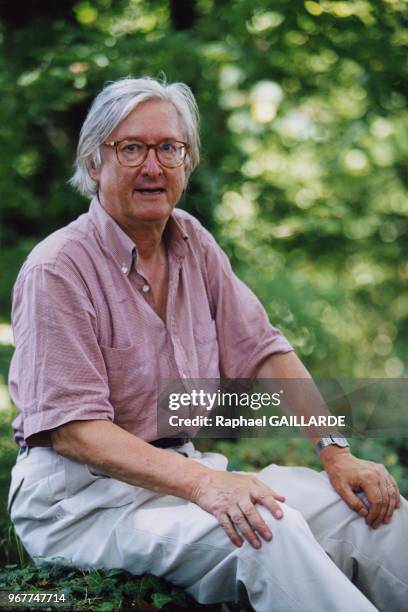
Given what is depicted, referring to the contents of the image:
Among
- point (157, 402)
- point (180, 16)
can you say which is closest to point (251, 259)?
point (180, 16)

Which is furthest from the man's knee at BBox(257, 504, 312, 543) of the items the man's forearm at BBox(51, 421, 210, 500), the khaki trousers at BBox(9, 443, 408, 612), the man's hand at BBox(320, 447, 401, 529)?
the man's hand at BBox(320, 447, 401, 529)

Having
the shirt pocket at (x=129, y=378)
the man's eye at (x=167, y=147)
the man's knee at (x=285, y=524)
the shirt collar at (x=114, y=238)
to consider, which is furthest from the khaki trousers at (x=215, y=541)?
the man's eye at (x=167, y=147)

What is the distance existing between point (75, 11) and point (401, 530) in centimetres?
387

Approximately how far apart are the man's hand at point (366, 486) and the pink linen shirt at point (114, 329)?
1.67 feet

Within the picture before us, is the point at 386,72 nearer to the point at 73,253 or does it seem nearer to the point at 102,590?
the point at 73,253

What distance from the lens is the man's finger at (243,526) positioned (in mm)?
2064

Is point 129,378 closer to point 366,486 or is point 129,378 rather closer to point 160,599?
point 160,599

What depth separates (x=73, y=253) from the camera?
243 centimetres

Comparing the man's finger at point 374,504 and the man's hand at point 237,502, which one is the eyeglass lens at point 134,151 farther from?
the man's finger at point 374,504

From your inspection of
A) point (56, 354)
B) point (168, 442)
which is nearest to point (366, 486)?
point (168, 442)

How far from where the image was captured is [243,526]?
2.08 meters

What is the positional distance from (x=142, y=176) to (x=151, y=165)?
0.05m

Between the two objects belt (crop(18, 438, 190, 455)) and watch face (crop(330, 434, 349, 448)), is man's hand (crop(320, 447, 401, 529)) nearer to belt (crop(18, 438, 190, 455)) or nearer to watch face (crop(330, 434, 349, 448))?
watch face (crop(330, 434, 349, 448))

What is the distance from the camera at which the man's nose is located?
8.38 ft
